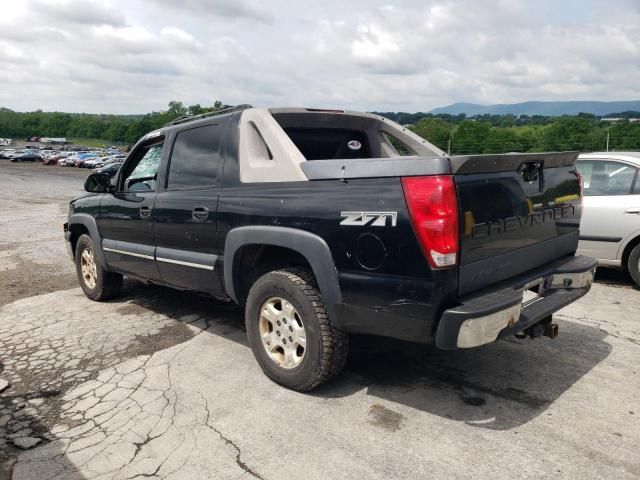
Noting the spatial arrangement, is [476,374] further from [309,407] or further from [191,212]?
[191,212]

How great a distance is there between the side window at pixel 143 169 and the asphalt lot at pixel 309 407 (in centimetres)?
129

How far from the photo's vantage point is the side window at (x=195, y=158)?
402cm

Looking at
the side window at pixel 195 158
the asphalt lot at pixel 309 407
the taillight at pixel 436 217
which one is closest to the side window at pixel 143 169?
the side window at pixel 195 158

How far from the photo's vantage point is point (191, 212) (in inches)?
159

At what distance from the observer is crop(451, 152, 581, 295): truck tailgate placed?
277cm

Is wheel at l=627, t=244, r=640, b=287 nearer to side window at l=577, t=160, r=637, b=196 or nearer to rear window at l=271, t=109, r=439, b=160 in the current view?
side window at l=577, t=160, r=637, b=196

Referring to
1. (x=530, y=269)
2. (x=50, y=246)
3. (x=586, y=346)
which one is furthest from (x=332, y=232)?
(x=50, y=246)

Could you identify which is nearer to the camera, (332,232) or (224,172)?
(332,232)

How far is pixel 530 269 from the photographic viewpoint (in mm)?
3398

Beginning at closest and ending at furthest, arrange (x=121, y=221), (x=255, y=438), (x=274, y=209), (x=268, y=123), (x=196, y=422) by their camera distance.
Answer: (x=255, y=438) < (x=196, y=422) < (x=274, y=209) < (x=268, y=123) < (x=121, y=221)

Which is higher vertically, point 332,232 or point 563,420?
point 332,232

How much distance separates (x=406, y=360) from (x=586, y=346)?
4.87 ft

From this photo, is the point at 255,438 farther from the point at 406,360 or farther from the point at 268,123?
the point at 268,123

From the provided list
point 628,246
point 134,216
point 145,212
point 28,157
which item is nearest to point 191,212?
point 145,212
